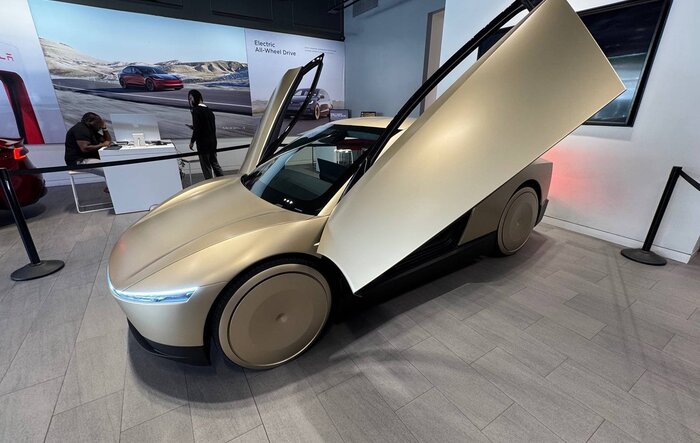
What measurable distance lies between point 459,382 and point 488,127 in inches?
49.8

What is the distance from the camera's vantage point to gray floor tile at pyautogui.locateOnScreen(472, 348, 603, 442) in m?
1.33

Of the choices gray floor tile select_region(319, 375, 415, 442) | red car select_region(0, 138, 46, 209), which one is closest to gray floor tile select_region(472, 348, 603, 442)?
gray floor tile select_region(319, 375, 415, 442)

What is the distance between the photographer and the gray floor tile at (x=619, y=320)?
186 centimetres

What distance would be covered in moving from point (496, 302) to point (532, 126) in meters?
1.55

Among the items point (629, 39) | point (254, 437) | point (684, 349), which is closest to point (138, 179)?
point (254, 437)

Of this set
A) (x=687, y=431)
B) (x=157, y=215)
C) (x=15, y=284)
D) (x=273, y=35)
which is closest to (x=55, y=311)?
(x=15, y=284)

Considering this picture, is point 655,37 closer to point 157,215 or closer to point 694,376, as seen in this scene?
point 694,376

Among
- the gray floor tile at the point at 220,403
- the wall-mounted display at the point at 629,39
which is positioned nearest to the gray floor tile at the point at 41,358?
the gray floor tile at the point at 220,403

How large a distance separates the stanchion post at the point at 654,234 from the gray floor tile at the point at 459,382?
A: 2.38 metres

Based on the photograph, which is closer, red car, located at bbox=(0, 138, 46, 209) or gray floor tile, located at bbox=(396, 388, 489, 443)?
gray floor tile, located at bbox=(396, 388, 489, 443)

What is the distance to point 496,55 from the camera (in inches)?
43.0

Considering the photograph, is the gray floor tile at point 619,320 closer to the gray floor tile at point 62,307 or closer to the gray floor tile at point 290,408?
the gray floor tile at point 290,408

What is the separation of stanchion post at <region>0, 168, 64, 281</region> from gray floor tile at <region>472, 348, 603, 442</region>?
339cm

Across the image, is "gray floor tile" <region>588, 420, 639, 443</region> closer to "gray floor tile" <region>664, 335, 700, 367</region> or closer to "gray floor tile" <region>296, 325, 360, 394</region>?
"gray floor tile" <region>664, 335, 700, 367</region>
